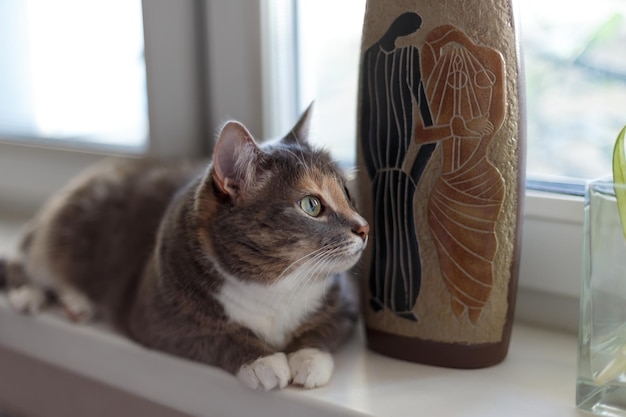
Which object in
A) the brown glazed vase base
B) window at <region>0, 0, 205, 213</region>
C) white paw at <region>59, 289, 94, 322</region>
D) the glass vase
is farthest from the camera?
window at <region>0, 0, 205, 213</region>

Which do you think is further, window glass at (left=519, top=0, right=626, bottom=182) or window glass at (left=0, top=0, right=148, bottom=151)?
window glass at (left=0, top=0, right=148, bottom=151)

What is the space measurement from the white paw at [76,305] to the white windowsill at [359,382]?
0.8 inches

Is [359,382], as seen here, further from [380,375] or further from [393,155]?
[393,155]

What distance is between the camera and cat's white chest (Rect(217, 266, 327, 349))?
775 mm

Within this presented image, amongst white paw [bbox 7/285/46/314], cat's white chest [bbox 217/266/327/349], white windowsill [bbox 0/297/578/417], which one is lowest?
white windowsill [bbox 0/297/578/417]

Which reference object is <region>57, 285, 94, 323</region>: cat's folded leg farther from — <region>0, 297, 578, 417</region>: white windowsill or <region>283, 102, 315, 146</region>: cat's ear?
<region>283, 102, 315, 146</region>: cat's ear

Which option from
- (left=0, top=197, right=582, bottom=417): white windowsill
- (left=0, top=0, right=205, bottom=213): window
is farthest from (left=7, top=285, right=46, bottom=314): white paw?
(left=0, top=0, right=205, bottom=213): window

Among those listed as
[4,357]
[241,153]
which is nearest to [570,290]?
[241,153]

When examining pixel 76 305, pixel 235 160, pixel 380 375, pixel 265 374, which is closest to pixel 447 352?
pixel 380 375

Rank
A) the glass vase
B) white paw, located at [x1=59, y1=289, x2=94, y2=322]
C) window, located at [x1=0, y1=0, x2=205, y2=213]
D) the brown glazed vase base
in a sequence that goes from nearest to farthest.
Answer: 1. the glass vase
2. the brown glazed vase base
3. white paw, located at [x1=59, y1=289, x2=94, y2=322]
4. window, located at [x1=0, y1=0, x2=205, y2=213]

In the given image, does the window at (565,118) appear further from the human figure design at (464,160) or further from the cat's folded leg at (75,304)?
the cat's folded leg at (75,304)

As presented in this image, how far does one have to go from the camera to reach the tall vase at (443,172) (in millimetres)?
668

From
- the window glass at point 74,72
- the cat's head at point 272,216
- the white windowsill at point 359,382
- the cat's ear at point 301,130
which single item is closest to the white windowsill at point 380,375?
the white windowsill at point 359,382

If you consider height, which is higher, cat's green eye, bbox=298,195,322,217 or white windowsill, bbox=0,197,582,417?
cat's green eye, bbox=298,195,322,217
